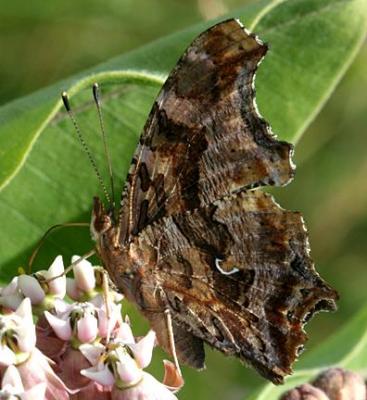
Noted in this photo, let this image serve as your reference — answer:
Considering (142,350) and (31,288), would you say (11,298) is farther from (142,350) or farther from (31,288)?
(142,350)

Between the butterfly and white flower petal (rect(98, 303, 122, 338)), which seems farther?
the butterfly

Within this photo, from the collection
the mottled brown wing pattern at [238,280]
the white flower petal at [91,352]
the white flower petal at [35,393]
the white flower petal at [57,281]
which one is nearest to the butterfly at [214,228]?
the mottled brown wing pattern at [238,280]

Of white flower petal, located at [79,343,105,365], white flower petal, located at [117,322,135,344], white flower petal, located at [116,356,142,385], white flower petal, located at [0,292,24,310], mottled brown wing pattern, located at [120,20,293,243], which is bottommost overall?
white flower petal, located at [0,292,24,310]

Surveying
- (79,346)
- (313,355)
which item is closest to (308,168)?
(313,355)

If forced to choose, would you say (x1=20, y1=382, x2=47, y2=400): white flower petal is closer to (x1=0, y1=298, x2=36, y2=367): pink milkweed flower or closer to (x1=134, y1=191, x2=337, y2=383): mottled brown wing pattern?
(x1=0, y1=298, x2=36, y2=367): pink milkweed flower

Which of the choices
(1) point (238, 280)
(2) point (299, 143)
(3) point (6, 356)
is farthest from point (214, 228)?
(2) point (299, 143)

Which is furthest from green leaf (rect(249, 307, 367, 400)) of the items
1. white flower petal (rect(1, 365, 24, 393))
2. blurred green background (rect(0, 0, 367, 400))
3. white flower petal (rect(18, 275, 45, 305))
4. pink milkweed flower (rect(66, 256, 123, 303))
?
blurred green background (rect(0, 0, 367, 400))
